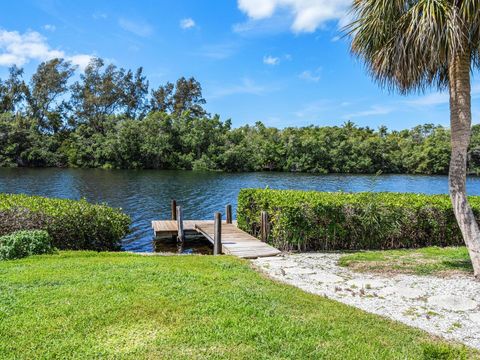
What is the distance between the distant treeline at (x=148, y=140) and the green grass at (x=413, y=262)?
52032 millimetres

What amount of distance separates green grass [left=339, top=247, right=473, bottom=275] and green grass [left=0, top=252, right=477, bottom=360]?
10.2 ft

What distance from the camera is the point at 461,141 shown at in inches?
292

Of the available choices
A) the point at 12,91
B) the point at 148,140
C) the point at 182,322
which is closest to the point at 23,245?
the point at 182,322

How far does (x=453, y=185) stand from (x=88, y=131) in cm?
6735

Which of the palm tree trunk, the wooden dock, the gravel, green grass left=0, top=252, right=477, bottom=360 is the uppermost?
the palm tree trunk

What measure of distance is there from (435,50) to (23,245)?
9645mm

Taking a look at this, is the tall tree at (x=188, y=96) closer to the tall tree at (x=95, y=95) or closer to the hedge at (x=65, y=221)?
the tall tree at (x=95, y=95)

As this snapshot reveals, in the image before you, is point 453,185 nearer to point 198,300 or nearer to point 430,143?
point 198,300

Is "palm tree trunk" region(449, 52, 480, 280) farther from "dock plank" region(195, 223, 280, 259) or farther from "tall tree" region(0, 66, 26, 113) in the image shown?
"tall tree" region(0, 66, 26, 113)

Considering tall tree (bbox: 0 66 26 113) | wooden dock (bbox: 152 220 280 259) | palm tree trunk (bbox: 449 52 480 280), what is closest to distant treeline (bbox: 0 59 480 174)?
tall tree (bbox: 0 66 26 113)

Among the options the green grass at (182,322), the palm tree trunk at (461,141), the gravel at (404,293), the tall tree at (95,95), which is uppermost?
the tall tree at (95,95)

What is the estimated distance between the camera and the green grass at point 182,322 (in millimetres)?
4070

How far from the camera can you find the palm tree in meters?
6.74

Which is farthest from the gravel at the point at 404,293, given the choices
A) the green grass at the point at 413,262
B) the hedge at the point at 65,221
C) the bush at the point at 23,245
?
the hedge at the point at 65,221
